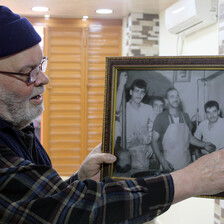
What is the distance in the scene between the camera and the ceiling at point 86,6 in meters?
3.64

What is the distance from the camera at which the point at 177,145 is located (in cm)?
115

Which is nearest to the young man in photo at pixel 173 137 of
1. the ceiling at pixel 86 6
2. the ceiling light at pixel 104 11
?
the ceiling at pixel 86 6

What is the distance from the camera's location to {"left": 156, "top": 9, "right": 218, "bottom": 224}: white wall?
2602 mm

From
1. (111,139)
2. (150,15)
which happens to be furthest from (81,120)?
(111,139)

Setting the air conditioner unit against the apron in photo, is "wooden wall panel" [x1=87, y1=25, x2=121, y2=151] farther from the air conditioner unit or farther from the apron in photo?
the apron in photo

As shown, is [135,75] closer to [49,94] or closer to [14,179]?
[14,179]

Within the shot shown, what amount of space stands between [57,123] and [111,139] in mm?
3401

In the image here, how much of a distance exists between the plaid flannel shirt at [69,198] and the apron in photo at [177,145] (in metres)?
0.26

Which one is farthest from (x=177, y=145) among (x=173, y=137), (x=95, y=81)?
(x=95, y=81)

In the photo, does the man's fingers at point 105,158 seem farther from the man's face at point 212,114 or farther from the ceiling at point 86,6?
the ceiling at point 86,6

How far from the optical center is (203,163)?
3.03 feet

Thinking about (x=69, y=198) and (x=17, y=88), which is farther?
(x=17, y=88)

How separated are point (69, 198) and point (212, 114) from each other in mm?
540

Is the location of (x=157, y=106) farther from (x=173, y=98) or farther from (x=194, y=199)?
(x=194, y=199)
